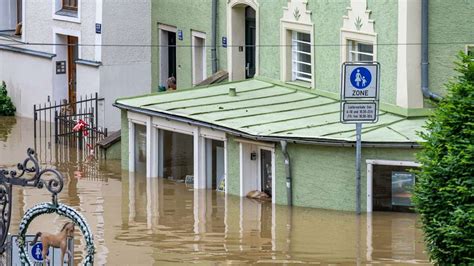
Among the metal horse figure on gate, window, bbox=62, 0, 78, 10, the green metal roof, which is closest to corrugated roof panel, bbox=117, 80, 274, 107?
the green metal roof

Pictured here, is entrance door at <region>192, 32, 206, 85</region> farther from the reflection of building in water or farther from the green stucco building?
the reflection of building in water

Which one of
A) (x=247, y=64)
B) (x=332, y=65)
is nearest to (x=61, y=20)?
(x=247, y=64)

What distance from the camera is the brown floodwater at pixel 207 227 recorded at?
23.2m

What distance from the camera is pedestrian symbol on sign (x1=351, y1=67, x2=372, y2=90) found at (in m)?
25.8

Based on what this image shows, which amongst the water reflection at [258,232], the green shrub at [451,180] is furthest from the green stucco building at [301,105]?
the green shrub at [451,180]

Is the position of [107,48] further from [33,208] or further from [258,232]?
[33,208]

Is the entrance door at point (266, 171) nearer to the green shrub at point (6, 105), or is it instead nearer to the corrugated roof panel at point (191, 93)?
the corrugated roof panel at point (191, 93)

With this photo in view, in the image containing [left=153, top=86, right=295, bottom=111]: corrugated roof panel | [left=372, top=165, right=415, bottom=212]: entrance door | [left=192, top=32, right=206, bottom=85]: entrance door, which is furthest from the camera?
[left=192, top=32, right=206, bottom=85]: entrance door

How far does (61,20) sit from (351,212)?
544 inches

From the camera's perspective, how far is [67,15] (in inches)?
1497

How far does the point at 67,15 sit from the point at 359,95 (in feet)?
45.4

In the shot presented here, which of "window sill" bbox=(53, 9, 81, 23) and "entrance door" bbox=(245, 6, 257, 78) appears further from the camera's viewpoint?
"window sill" bbox=(53, 9, 81, 23)

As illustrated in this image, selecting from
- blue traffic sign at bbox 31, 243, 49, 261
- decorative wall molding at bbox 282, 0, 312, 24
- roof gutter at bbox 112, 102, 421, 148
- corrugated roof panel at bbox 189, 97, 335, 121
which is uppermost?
decorative wall molding at bbox 282, 0, 312, 24

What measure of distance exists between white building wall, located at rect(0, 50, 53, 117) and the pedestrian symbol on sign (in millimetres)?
14637
